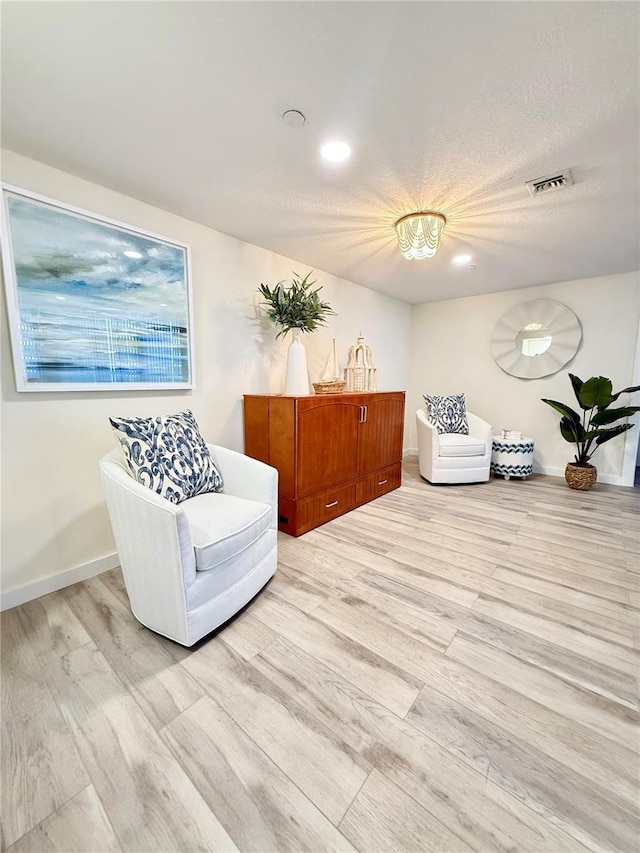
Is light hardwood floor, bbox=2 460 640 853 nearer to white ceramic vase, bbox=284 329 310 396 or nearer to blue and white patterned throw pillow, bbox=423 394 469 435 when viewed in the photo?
white ceramic vase, bbox=284 329 310 396

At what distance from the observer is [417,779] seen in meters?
0.95

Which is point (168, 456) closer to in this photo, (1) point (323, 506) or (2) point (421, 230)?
(1) point (323, 506)

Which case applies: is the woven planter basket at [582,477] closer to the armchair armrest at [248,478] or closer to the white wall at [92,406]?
the white wall at [92,406]

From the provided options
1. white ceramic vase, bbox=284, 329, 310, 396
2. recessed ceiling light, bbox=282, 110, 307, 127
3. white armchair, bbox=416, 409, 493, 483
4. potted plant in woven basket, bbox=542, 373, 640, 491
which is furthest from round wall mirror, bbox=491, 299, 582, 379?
recessed ceiling light, bbox=282, 110, 307, 127

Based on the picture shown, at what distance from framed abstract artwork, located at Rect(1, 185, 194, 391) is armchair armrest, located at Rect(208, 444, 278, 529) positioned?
716mm

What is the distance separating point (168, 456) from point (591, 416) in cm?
445

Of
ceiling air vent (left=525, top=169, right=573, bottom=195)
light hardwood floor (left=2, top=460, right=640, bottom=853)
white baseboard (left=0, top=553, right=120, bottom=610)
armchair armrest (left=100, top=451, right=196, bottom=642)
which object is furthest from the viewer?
ceiling air vent (left=525, top=169, right=573, bottom=195)

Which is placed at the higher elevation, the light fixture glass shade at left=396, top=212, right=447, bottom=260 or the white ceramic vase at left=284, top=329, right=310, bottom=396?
the light fixture glass shade at left=396, top=212, right=447, bottom=260

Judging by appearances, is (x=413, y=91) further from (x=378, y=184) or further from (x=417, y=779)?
(x=417, y=779)

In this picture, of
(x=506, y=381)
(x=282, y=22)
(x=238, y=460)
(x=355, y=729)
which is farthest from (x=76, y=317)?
(x=506, y=381)

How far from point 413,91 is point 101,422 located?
7.54 feet

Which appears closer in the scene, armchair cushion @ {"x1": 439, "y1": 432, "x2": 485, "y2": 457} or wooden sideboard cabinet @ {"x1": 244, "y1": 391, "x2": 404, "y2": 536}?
wooden sideboard cabinet @ {"x1": 244, "y1": 391, "x2": 404, "y2": 536}

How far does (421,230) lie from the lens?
88.0 inches

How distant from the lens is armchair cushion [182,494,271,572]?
1.39 meters
